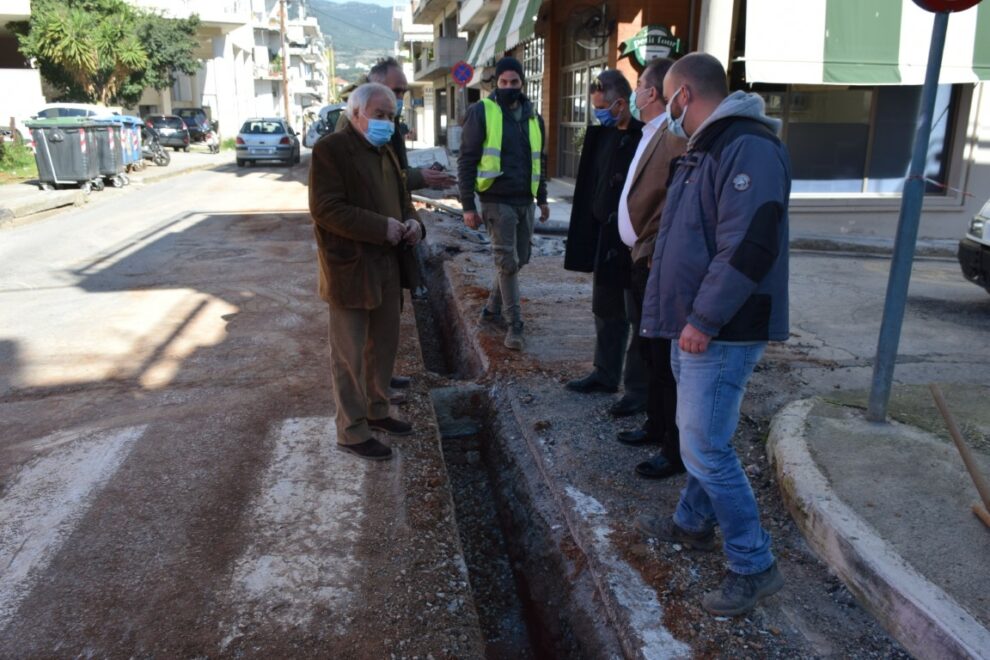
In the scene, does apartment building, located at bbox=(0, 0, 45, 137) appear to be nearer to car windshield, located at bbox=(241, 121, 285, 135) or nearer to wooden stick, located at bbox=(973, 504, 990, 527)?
car windshield, located at bbox=(241, 121, 285, 135)


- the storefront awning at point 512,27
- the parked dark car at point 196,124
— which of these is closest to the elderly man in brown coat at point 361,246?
the storefront awning at point 512,27

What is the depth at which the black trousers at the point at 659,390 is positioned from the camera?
11.0ft

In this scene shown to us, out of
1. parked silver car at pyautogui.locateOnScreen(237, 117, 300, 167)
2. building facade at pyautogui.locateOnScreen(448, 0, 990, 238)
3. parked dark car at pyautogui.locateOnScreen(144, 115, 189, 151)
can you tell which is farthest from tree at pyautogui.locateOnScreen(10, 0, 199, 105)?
building facade at pyautogui.locateOnScreen(448, 0, 990, 238)

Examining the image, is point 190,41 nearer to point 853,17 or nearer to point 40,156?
point 40,156

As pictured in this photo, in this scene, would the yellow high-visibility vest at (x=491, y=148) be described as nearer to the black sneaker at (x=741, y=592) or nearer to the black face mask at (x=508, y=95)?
the black face mask at (x=508, y=95)

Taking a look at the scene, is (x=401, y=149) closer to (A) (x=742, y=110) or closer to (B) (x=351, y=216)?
(B) (x=351, y=216)

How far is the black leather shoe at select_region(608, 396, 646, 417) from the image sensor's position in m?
4.46

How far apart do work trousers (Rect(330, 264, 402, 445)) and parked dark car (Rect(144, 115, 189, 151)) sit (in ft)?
108

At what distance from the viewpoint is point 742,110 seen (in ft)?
8.18

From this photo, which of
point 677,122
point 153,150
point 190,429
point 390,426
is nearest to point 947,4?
point 677,122

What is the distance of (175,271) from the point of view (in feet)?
29.3

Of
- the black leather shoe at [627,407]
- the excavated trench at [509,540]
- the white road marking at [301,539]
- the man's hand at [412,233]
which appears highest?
the man's hand at [412,233]

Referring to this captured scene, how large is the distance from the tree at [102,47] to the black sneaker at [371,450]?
29824 millimetres

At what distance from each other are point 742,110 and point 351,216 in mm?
1915
